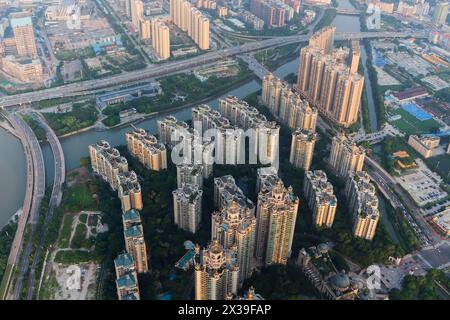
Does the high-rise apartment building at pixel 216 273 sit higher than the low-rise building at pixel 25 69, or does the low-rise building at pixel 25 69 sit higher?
the high-rise apartment building at pixel 216 273

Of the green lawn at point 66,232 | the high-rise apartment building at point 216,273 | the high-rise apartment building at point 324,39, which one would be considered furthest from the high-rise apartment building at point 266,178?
the high-rise apartment building at point 324,39

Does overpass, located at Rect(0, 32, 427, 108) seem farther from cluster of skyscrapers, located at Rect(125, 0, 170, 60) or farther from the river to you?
the river

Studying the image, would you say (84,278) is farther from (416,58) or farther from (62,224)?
(416,58)

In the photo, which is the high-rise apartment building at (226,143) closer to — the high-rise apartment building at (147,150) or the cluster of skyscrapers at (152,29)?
the high-rise apartment building at (147,150)

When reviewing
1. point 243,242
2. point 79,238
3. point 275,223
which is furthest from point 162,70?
point 243,242

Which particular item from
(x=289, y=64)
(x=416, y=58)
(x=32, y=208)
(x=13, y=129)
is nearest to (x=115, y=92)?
(x=13, y=129)

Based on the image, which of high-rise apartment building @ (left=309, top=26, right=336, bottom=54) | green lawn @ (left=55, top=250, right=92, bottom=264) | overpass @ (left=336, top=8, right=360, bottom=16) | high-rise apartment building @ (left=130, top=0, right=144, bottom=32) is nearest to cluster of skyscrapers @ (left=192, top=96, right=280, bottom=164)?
green lawn @ (left=55, top=250, right=92, bottom=264)

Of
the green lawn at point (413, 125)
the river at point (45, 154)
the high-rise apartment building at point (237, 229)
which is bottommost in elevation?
the river at point (45, 154)
